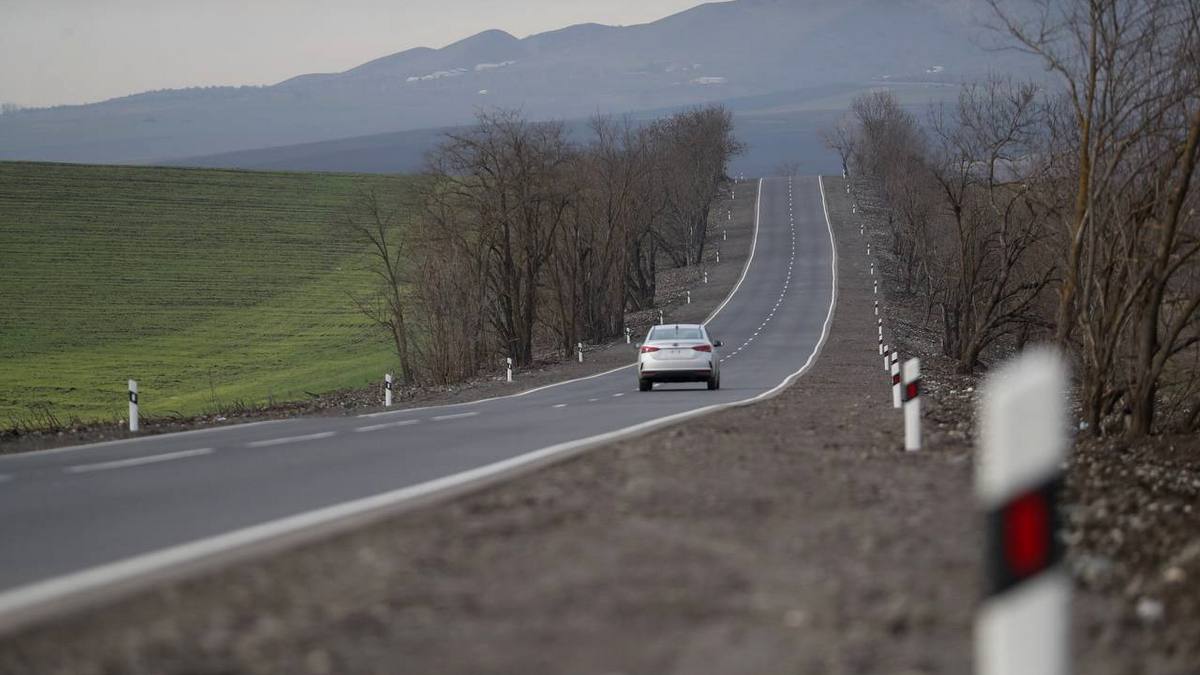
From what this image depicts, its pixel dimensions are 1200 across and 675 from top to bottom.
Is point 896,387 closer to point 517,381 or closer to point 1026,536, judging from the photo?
point 1026,536

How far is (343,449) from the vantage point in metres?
15.2

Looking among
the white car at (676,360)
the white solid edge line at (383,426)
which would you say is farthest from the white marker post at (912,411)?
the white car at (676,360)

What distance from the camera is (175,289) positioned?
8056 cm

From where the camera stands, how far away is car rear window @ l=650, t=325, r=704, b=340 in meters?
33.2

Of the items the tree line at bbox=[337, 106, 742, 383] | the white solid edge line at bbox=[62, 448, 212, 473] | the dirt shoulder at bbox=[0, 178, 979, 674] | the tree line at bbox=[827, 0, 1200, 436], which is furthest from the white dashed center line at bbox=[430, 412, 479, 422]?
the tree line at bbox=[337, 106, 742, 383]

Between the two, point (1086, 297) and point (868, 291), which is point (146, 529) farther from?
point (868, 291)

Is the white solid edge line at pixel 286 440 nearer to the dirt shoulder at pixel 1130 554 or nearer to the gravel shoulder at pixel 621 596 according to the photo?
the gravel shoulder at pixel 621 596

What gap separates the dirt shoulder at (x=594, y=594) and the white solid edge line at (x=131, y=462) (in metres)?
4.71

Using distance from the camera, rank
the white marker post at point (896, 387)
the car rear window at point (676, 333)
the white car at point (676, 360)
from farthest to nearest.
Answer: the car rear window at point (676, 333)
the white car at point (676, 360)
the white marker post at point (896, 387)

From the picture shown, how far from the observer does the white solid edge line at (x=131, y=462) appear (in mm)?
13481

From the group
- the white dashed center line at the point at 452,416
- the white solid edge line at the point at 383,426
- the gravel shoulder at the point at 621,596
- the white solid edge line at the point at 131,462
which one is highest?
the gravel shoulder at the point at 621,596

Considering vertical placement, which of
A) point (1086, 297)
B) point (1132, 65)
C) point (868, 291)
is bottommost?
point (868, 291)

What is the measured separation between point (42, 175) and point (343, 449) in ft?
317

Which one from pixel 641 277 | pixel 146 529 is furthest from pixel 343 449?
pixel 641 277
